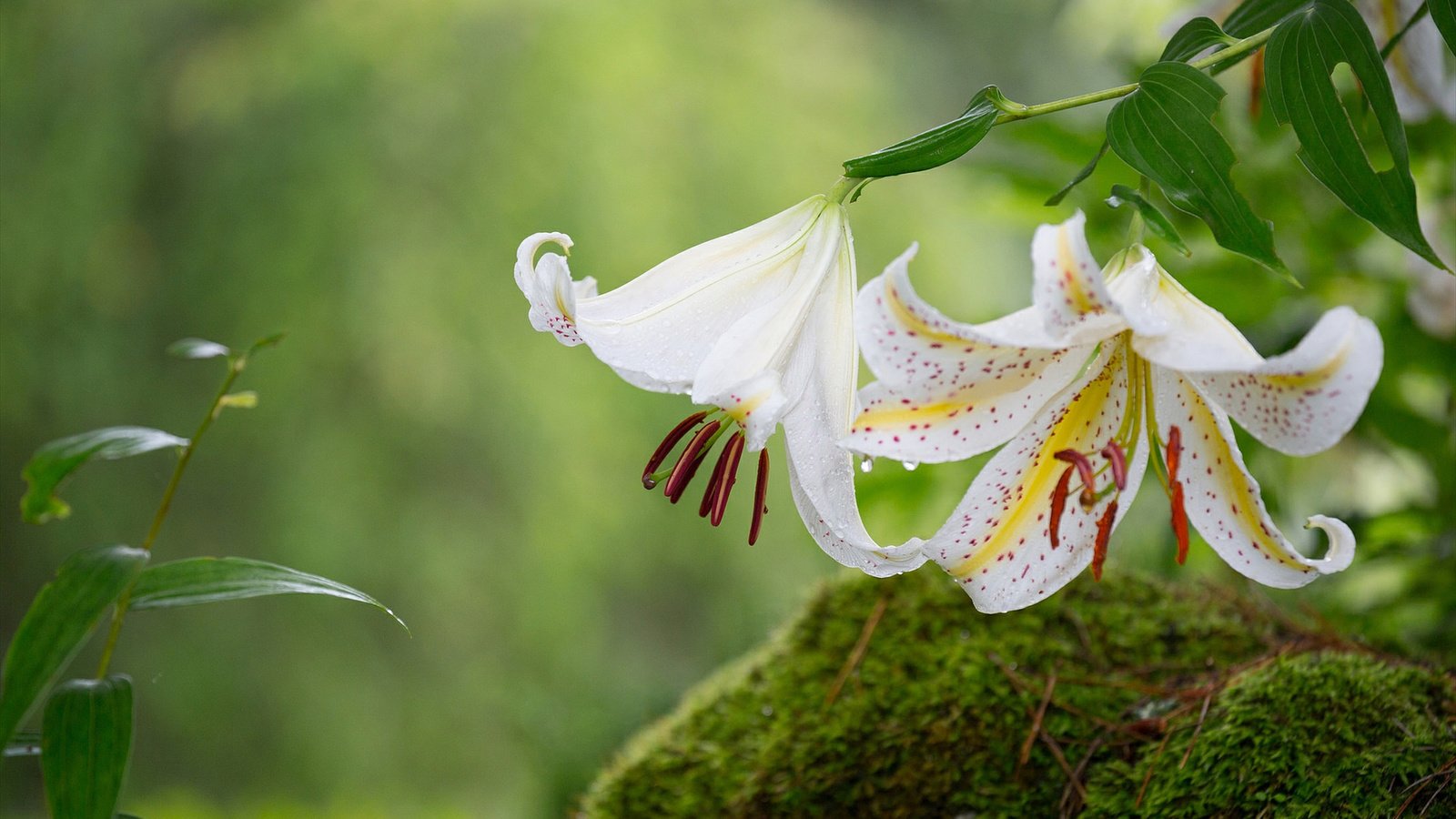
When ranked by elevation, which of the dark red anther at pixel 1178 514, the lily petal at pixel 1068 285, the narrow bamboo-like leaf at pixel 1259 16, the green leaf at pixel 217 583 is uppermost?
the narrow bamboo-like leaf at pixel 1259 16

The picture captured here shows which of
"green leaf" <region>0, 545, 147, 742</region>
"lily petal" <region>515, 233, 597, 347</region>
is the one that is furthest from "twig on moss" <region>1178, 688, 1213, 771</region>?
"green leaf" <region>0, 545, 147, 742</region>

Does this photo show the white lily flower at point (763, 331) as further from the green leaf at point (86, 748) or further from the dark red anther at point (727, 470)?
the green leaf at point (86, 748)

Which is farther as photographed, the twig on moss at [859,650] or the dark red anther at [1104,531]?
the twig on moss at [859,650]

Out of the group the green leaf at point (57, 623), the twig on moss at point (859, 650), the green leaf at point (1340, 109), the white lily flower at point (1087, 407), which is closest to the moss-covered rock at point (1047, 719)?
the twig on moss at point (859, 650)

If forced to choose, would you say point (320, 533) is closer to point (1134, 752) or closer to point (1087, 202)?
point (1087, 202)

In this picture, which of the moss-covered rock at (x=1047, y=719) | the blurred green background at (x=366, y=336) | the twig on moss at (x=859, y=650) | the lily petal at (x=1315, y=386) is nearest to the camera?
the lily petal at (x=1315, y=386)

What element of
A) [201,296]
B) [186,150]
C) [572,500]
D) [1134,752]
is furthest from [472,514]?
[1134,752]
